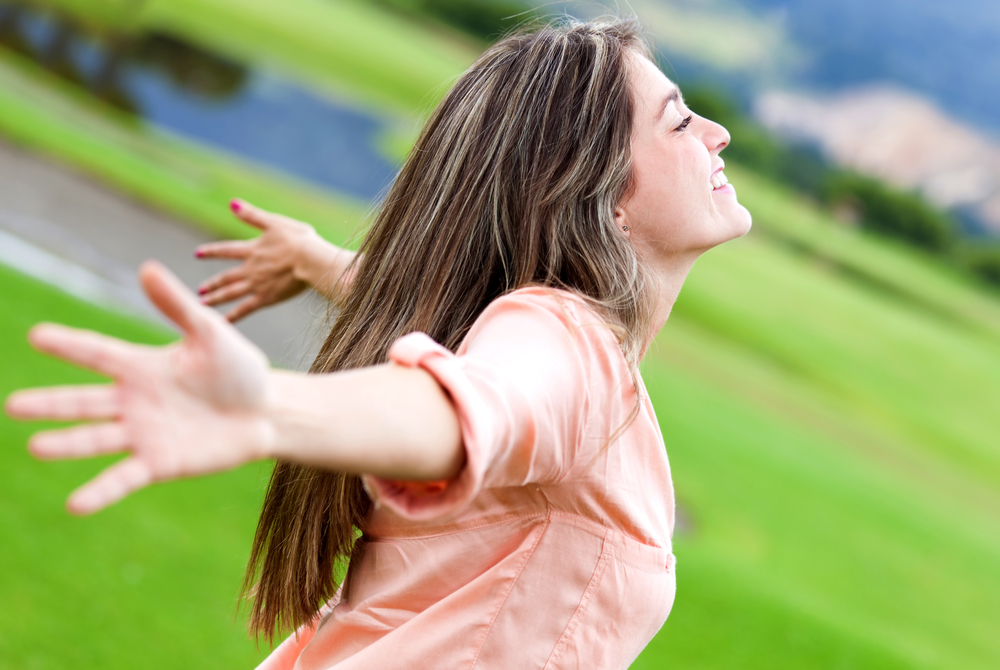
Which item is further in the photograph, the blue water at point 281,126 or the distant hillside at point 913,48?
the distant hillside at point 913,48

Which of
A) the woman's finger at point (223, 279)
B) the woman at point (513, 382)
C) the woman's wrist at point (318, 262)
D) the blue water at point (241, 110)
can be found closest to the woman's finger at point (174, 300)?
the woman at point (513, 382)

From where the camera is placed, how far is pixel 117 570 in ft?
7.88

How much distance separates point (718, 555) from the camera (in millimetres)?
3869

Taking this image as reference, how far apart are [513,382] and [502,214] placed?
12.4 inches

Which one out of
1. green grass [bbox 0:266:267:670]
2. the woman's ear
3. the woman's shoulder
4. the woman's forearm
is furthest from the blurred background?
the woman's forearm

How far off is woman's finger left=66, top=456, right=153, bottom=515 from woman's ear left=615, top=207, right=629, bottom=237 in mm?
568

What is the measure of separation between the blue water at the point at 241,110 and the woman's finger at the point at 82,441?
34.5 feet

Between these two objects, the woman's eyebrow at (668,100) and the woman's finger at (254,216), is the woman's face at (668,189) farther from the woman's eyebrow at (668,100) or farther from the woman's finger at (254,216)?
the woman's finger at (254,216)

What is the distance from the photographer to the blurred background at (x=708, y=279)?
2598 mm

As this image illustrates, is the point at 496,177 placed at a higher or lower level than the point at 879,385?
higher

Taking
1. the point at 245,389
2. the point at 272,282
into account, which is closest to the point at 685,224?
the point at 245,389

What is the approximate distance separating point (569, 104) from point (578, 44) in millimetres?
91

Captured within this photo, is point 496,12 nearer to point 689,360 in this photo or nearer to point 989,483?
point 689,360

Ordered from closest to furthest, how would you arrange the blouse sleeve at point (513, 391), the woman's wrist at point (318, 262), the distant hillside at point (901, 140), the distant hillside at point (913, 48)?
the blouse sleeve at point (513, 391), the woman's wrist at point (318, 262), the distant hillside at point (901, 140), the distant hillside at point (913, 48)
